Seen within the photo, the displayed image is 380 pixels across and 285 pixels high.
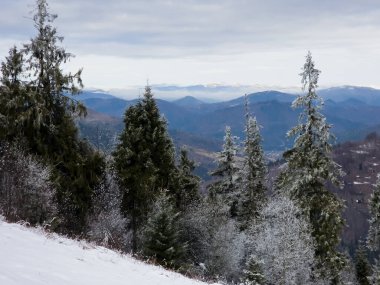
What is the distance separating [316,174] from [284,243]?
22.5 ft

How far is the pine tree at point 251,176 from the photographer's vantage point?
1485 inches

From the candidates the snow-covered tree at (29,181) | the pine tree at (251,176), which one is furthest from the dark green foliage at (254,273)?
the pine tree at (251,176)

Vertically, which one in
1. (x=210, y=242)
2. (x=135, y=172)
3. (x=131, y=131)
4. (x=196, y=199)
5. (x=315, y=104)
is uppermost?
(x=315, y=104)

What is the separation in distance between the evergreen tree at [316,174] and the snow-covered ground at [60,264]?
16426 millimetres

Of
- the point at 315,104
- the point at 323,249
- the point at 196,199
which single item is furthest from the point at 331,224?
the point at 196,199


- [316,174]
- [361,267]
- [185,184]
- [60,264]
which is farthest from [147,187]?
[361,267]

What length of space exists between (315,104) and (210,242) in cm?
1314

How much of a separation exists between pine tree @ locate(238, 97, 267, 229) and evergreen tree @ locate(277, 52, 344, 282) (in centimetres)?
896

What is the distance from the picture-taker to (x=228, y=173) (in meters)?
38.2

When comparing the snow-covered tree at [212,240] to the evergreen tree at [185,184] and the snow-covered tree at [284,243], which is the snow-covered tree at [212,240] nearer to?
the evergreen tree at [185,184]

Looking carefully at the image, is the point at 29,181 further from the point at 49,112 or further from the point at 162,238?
the point at 162,238

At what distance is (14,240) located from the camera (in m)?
10.7

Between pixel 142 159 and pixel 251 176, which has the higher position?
pixel 142 159

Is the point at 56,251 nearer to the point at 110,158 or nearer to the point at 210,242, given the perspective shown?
the point at 110,158
